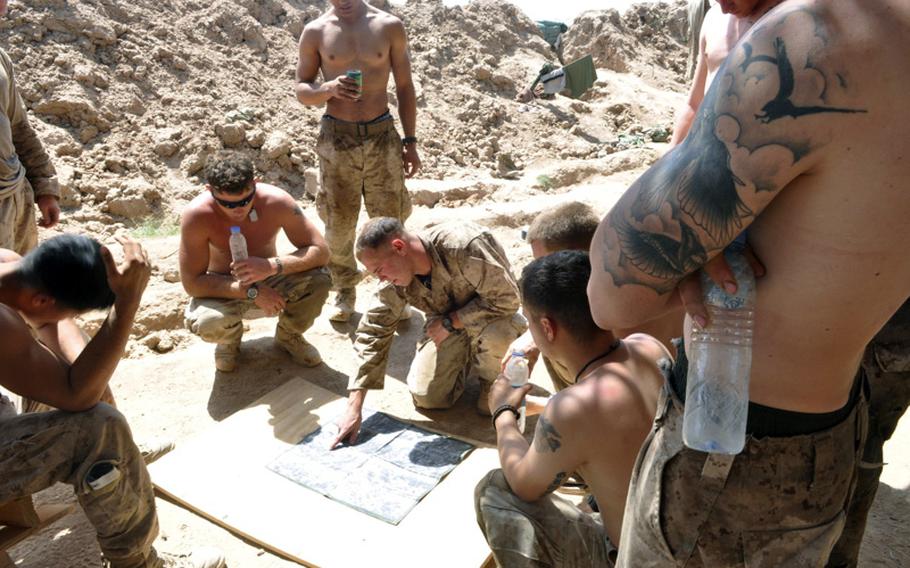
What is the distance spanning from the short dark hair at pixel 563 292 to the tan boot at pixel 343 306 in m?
2.66

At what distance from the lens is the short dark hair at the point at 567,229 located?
2.70 metres

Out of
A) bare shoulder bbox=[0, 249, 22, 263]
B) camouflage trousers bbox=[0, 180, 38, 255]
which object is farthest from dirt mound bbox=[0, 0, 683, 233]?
bare shoulder bbox=[0, 249, 22, 263]

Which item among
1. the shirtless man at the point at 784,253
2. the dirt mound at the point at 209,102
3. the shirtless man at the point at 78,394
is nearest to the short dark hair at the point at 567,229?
the shirtless man at the point at 784,253

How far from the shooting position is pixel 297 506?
2.83 meters

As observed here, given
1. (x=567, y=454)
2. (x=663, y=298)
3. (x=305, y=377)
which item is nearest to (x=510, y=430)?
(x=567, y=454)

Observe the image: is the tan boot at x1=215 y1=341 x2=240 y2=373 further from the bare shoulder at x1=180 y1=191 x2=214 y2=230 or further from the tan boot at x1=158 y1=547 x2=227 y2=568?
the tan boot at x1=158 y1=547 x2=227 y2=568

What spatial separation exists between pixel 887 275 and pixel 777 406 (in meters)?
0.29

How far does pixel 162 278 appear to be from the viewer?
199 inches

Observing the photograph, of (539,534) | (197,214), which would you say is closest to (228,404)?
(197,214)

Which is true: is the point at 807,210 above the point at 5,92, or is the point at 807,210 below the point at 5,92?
above

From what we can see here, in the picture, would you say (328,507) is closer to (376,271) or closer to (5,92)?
(376,271)

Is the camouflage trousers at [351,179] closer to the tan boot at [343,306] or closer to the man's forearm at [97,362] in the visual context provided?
the tan boot at [343,306]

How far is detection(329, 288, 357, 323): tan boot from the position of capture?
14.7ft

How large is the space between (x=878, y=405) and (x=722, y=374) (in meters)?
1.13
